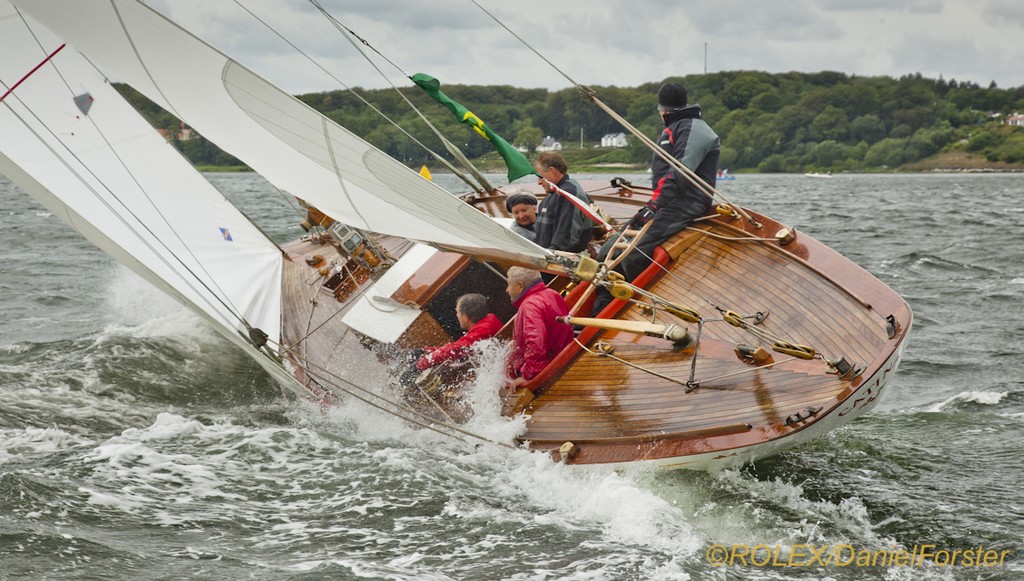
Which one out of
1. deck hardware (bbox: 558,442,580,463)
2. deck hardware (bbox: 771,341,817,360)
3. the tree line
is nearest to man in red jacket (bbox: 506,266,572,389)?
deck hardware (bbox: 558,442,580,463)

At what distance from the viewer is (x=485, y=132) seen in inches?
306

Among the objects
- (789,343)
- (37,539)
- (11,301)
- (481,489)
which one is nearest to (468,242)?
(481,489)

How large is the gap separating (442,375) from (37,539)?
2.33 metres

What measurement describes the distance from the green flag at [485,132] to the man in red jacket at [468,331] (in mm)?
1700

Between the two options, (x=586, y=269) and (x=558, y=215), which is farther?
(x=558, y=215)

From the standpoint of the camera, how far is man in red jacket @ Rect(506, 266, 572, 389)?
5.59m

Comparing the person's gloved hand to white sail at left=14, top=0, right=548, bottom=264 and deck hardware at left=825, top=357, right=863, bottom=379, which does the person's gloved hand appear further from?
deck hardware at left=825, top=357, right=863, bottom=379

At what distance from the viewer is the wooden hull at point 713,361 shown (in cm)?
479

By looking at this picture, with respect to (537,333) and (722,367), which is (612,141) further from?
(722,367)

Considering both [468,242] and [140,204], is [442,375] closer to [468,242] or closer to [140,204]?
[468,242]

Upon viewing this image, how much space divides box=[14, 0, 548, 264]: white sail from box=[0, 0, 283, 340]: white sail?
2.92 feet

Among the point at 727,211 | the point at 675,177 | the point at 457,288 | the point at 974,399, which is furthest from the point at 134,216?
the point at 974,399

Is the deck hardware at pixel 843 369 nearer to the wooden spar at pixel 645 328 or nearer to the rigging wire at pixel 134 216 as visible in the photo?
the wooden spar at pixel 645 328

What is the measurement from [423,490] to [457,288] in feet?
6.16
